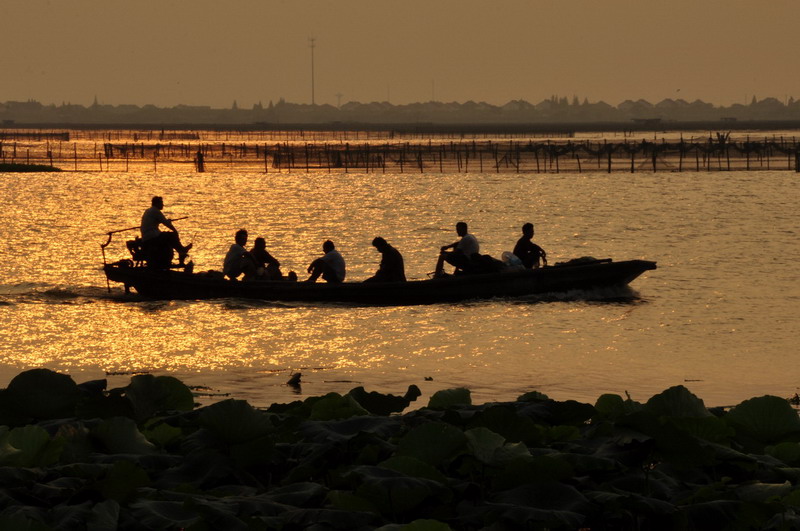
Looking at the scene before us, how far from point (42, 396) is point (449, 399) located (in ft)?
10.4

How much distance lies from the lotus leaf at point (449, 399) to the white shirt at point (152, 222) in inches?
628

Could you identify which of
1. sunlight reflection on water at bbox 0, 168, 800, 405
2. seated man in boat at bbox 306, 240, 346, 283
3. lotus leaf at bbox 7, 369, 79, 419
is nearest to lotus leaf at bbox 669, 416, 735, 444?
lotus leaf at bbox 7, 369, 79, 419

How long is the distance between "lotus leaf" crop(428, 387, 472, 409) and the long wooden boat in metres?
14.8

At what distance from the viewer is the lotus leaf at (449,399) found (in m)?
9.84

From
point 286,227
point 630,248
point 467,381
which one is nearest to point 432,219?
point 286,227

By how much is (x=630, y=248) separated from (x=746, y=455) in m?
35.7

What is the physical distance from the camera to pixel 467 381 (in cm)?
1820

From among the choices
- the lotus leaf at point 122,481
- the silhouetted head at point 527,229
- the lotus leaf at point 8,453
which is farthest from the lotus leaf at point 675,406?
the silhouetted head at point 527,229

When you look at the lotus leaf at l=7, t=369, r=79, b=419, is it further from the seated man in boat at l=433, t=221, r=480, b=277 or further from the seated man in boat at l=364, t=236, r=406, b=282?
the seated man in boat at l=433, t=221, r=480, b=277

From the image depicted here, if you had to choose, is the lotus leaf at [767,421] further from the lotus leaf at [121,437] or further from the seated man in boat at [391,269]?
the seated man in boat at [391,269]

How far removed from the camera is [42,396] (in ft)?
31.6

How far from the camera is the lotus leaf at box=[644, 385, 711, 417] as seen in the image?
884cm

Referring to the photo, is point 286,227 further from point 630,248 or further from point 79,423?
point 79,423

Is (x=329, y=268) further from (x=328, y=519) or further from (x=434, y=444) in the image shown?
(x=328, y=519)
